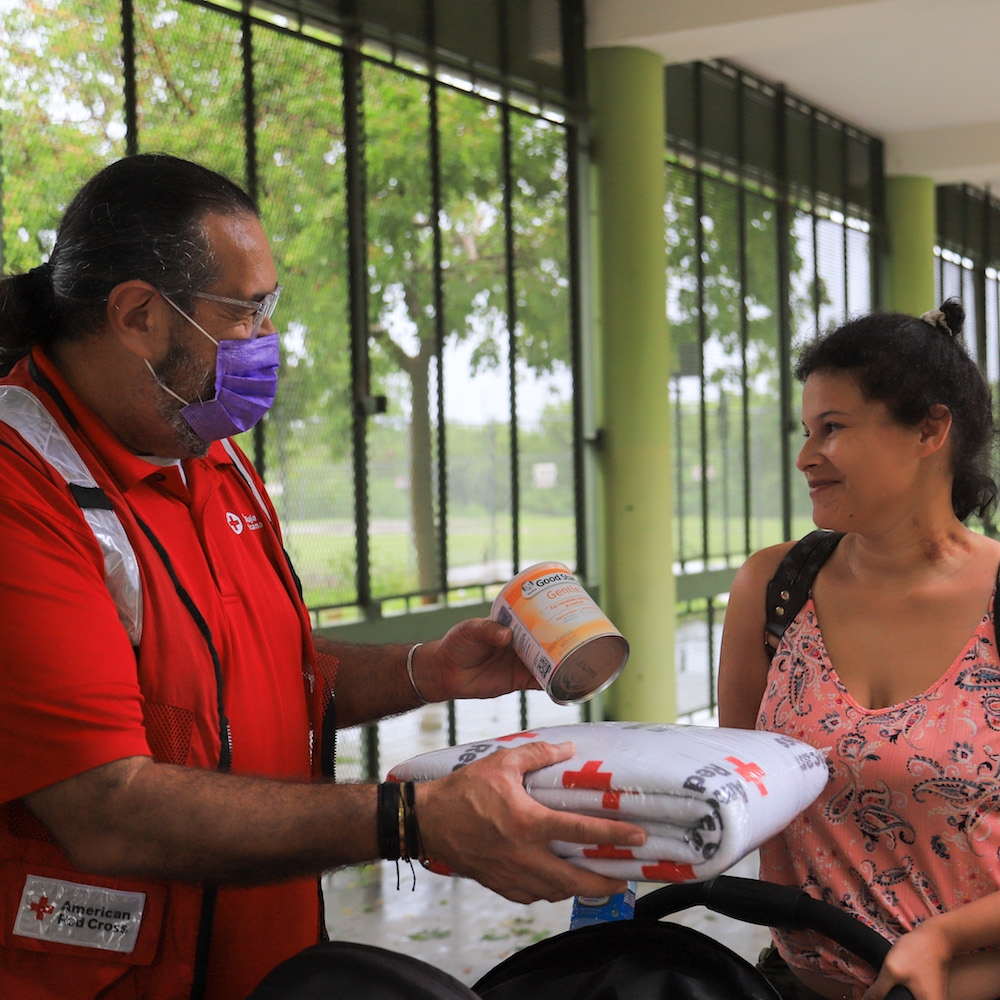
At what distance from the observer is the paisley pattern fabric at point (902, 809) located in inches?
66.0

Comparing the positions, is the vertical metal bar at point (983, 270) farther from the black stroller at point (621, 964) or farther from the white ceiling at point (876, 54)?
the black stroller at point (621, 964)

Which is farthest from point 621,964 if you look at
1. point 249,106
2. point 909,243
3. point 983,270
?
point 983,270

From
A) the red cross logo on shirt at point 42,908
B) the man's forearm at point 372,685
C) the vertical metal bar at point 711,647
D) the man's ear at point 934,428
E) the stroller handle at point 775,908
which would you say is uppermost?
the man's ear at point 934,428

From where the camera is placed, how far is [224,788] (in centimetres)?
138

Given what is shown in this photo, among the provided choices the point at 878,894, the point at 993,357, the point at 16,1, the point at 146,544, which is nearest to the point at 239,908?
the point at 146,544

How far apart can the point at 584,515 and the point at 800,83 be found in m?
4.07

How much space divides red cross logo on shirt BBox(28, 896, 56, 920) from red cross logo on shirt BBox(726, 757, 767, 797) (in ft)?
2.88

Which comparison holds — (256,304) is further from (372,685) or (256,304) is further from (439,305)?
(439,305)

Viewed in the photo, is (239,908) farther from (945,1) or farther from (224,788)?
(945,1)

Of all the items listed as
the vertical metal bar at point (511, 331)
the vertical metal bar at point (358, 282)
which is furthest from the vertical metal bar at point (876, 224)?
the vertical metal bar at point (358, 282)

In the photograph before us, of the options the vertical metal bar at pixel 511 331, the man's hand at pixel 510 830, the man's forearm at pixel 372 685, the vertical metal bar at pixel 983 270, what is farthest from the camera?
the vertical metal bar at pixel 983 270

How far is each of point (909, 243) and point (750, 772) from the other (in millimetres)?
9913

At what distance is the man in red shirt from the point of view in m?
1.33

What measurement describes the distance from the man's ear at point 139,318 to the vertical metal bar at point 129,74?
2.86 meters
